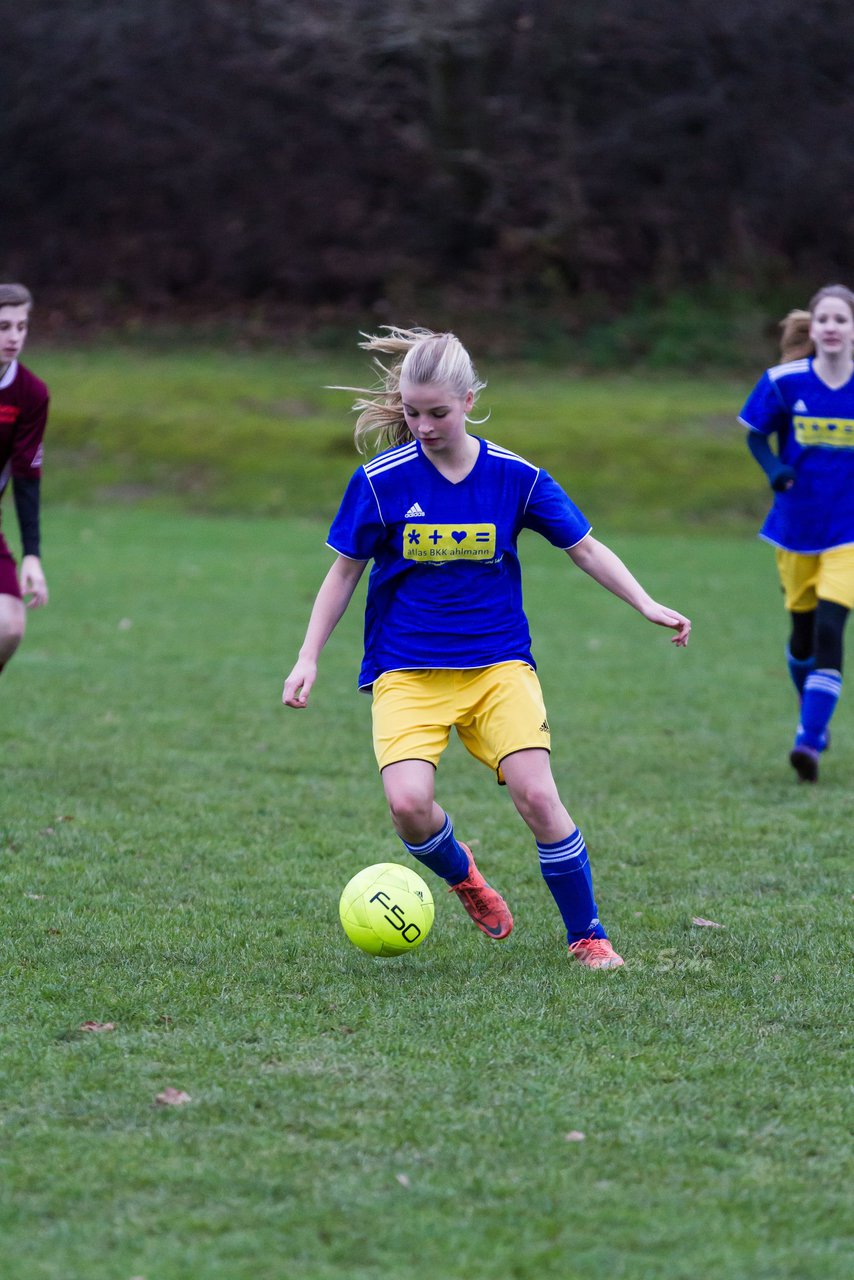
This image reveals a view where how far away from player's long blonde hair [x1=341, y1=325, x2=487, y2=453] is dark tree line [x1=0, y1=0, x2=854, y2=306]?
22.9 m

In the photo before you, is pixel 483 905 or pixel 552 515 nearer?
pixel 552 515

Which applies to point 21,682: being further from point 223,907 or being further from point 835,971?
point 835,971

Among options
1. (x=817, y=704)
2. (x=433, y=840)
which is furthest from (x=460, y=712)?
(x=817, y=704)

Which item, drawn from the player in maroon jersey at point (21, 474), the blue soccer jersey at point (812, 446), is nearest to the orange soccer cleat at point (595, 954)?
the player in maroon jersey at point (21, 474)

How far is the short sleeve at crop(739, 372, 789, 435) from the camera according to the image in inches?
314

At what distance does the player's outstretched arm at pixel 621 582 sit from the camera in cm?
486

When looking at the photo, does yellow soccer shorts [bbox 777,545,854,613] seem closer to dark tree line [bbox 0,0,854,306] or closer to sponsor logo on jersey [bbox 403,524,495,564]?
sponsor logo on jersey [bbox 403,524,495,564]

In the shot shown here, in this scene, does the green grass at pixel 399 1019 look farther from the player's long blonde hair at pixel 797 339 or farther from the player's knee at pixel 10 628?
the player's long blonde hair at pixel 797 339

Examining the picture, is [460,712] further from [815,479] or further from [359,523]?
[815,479]

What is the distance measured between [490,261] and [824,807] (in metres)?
23.4

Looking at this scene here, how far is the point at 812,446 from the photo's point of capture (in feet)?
26.1

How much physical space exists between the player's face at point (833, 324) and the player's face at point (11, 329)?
12.2 feet

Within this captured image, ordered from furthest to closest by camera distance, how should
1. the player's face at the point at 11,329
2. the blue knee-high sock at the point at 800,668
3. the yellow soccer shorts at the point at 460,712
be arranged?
the blue knee-high sock at the point at 800,668
the player's face at the point at 11,329
the yellow soccer shorts at the point at 460,712

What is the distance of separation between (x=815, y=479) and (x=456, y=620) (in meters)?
3.54
